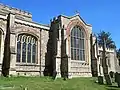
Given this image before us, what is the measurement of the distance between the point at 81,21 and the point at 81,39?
10.7 feet

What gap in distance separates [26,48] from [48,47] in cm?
398

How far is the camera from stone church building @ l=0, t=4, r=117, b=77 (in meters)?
25.0

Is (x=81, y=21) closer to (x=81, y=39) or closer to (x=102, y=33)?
(x=81, y=39)

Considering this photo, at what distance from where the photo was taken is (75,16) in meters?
32.8

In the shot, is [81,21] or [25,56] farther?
[81,21]

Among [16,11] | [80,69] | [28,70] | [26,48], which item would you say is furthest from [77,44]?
[16,11]

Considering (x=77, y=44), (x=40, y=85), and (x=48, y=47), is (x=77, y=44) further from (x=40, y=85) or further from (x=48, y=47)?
(x=40, y=85)

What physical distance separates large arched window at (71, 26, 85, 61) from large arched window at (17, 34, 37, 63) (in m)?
6.30

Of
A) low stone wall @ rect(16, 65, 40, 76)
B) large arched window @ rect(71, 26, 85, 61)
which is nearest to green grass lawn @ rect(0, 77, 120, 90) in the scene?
low stone wall @ rect(16, 65, 40, 76)

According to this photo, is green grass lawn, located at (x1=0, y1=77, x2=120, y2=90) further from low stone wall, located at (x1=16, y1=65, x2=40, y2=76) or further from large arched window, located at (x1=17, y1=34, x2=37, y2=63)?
large arched window, located at (x1=17, y1=34, x2=37, y2=63)

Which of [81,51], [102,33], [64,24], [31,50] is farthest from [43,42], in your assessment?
[102,33]

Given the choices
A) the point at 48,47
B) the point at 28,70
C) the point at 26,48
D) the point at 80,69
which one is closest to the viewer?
the point at 28,70

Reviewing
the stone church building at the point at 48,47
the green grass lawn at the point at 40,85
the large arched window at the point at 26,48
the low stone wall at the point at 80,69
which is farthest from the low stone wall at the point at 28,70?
the low stone wall at the point at 80,69

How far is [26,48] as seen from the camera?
27.5m
